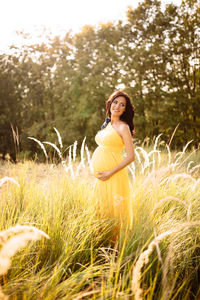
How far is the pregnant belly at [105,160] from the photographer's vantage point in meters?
3.38

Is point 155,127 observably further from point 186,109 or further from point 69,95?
point 69,95

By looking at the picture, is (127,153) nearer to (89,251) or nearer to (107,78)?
(89,251)

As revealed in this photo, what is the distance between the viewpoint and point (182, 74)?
1917 centimetres

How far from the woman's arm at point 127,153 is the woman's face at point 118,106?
34cm

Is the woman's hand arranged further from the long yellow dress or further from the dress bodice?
the dress bodice

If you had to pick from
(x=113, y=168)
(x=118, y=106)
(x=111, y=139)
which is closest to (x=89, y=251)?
(x=113, y=168)

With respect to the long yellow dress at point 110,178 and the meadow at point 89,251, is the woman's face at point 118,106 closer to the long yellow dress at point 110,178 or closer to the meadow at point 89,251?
the long yellow dress at point 110,178

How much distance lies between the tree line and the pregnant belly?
40.6ft

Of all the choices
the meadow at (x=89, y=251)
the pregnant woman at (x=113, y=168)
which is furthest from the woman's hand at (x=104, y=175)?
the meadow at (x=89, y=251)

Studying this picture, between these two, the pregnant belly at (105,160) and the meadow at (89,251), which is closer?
the meadow at (89,251)

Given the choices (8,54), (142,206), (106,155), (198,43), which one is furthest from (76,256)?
(8,54)

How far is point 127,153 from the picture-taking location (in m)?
3.27

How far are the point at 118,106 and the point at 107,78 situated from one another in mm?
17974

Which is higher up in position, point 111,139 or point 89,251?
point 111,139
